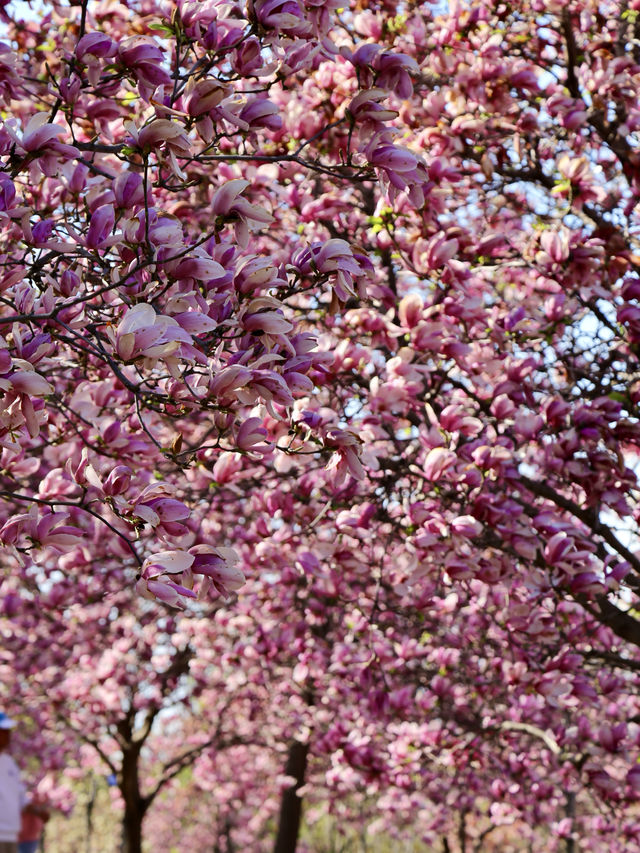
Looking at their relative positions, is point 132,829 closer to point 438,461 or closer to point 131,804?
point 131,804

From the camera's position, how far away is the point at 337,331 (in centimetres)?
454

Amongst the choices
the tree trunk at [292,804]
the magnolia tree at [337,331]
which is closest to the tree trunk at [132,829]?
the tree trunk at [292,804]

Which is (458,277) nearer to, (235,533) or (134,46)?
(134,46)

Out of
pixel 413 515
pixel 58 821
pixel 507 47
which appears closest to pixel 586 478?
pixel 413 515

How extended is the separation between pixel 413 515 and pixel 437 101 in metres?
2.33

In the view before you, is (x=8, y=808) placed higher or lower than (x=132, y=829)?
higher

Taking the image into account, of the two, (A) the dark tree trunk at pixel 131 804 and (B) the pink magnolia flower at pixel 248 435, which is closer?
(B) the pink magnolia flower at pixel 248 435

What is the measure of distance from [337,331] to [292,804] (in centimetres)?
736

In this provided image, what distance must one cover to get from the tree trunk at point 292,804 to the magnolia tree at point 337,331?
138 inches

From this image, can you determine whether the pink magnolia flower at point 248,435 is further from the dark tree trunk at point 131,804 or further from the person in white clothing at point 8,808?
the dark tree trunk at point 131,804

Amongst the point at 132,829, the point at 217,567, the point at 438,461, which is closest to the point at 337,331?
the point at 438,461

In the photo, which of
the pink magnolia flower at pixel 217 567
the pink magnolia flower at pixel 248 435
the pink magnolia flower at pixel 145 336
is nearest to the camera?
the pink magnolia flower at pixel 145 336

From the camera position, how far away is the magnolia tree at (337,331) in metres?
2.34

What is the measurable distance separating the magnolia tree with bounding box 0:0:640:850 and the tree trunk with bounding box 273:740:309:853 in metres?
3.50
